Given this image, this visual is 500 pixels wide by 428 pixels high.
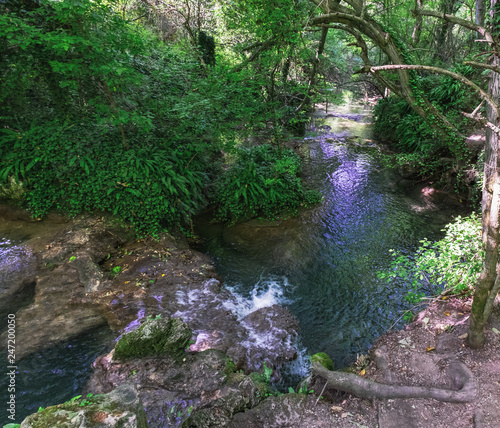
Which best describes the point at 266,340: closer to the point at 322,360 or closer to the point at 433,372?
the point at 322,360

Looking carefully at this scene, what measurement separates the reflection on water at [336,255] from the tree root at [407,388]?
1.39 metres

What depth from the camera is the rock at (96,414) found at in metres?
1.95

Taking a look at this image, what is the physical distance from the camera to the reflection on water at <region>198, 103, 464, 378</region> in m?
5.24

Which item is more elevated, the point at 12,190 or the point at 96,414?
the point at 12,190

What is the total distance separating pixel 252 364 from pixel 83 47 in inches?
258

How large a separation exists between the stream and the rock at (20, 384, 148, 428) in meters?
2.00

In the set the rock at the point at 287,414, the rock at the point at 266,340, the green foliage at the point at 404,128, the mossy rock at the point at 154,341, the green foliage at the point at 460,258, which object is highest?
the green foliage at the point at 404,128

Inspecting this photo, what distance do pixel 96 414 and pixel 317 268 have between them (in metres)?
5.37

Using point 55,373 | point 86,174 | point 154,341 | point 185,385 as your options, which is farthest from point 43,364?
point 86,174

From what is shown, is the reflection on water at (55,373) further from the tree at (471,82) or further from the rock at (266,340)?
the tree at (471,82)

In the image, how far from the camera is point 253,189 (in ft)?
26.8

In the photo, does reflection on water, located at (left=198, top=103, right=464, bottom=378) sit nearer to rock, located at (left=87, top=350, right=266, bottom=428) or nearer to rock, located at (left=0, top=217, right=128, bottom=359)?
rock, located at (left=87, top=350, right=266, bottom=428)

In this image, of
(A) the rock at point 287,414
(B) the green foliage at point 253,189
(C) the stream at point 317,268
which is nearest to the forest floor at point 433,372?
(A) the rock at point 287,414

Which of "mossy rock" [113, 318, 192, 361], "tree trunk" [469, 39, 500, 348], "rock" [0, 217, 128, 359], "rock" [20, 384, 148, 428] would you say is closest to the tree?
"tree trunk" [469, 39, 500, 348]
